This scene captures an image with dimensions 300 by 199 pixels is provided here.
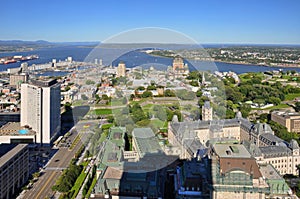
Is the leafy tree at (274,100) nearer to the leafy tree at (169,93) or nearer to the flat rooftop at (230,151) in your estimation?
the leafy tree at (169,93)

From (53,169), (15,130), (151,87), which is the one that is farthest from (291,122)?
(15,130)

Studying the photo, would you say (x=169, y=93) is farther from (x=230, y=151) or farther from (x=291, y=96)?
(x=291, y=96)

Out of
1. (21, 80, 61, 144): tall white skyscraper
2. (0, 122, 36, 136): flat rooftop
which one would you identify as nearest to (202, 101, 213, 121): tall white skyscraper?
(21, 80, 61, 144): tall white skyscraper

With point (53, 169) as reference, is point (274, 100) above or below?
above

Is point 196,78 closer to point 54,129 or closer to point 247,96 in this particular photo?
point 54,129

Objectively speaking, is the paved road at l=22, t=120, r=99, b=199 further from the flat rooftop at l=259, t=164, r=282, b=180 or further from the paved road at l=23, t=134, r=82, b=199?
the flat rooftop at l=259, t=164, r=282, b=180

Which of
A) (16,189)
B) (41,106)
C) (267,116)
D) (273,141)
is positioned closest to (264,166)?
(273,141)
